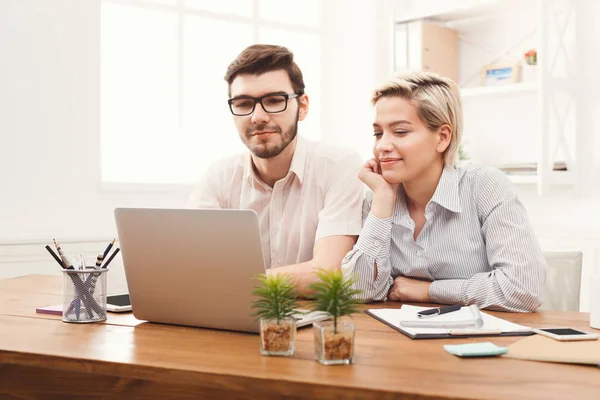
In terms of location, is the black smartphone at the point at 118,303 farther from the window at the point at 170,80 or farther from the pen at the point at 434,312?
the window at the point at 170,80

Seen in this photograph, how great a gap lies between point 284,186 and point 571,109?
5.73 feet

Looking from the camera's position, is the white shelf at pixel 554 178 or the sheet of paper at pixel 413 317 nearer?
the sheet of paper at pixel 413 317

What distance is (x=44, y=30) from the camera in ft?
11.0

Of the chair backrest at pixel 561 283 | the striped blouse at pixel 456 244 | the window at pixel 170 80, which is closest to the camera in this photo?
the striped blouse at pixel 456 244

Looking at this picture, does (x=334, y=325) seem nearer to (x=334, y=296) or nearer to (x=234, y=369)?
(x=334, y=296)

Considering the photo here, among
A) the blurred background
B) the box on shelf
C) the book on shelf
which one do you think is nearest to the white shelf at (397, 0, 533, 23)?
the blurred background

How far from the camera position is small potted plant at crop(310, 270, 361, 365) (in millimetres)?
1105

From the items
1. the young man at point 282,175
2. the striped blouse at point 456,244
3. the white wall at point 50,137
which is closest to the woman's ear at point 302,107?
the young man at point 282,175

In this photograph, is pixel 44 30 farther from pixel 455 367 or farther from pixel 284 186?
pixel 455 367

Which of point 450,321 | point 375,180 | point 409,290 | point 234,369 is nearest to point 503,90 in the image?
point 375,180

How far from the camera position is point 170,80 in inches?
151

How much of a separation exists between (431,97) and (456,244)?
15.5 inches

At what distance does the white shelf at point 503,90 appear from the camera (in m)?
3.35

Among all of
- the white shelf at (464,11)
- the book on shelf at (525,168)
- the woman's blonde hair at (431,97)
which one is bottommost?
the book on shelf at (525,168)
